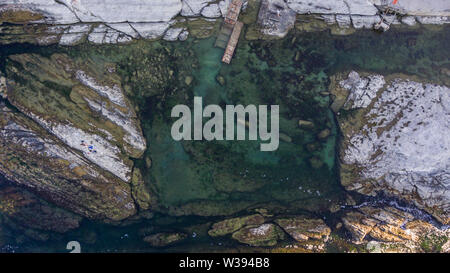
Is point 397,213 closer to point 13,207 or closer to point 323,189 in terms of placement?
point 323,189

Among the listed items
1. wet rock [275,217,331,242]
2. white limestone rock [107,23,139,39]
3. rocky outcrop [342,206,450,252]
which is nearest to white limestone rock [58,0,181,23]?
white limestone rock [107,23,139,39]

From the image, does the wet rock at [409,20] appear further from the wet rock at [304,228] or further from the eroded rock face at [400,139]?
the wet rock at [304,228]

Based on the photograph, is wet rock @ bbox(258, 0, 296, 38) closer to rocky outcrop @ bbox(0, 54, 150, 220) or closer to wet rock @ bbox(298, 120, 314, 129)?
wet rock @ bbox(298, 120, 314, 129)

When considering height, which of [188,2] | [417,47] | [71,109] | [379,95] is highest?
[188,2]

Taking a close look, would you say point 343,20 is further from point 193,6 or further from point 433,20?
point 193,6

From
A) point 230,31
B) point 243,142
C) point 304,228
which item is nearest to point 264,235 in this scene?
point 304,228

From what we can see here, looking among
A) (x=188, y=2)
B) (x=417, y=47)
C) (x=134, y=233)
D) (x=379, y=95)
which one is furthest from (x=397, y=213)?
(x=188, y=2)

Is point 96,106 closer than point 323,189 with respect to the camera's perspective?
Yes
